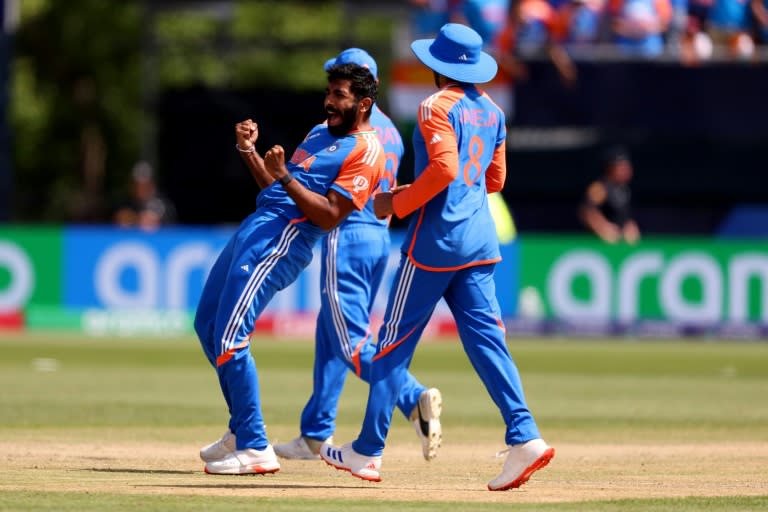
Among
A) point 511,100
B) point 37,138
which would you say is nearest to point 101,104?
point 37,138

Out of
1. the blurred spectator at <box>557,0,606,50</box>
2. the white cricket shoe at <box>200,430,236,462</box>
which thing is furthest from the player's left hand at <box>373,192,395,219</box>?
the blurred spectator at <box>557,0,606,50</box>

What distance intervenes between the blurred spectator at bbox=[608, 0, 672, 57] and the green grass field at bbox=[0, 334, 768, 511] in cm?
560

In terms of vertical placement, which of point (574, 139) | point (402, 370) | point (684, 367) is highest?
point (574, 139)

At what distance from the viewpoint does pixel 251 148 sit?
858 cm

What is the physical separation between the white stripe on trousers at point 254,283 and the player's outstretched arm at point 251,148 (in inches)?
12.0

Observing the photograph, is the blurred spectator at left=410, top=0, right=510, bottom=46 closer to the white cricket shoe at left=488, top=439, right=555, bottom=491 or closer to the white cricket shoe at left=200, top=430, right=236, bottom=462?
the white cricket shoe at left=200, top=430, right=236, bottom=462

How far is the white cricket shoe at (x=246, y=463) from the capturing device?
870 cm

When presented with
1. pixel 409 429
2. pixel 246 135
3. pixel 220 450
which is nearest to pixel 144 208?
pixel 409 429

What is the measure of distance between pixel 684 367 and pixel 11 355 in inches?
282

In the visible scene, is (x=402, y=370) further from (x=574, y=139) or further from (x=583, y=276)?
(x=574, y=139)

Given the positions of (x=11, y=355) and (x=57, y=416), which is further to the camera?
(x=11, y=355)

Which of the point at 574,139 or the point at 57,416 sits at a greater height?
the point at 574,139

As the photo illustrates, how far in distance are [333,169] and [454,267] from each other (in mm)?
1009

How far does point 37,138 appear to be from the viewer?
149 ft
